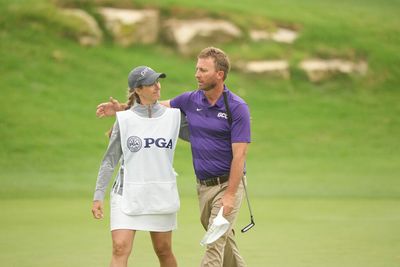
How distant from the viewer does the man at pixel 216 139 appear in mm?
7852

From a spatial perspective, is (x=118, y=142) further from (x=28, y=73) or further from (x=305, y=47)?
(x=305, y=47)

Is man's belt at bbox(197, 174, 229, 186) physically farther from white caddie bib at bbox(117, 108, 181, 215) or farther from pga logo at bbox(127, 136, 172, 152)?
pga logo at bbox(127, 136, 172, 152)

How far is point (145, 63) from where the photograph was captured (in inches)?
1053

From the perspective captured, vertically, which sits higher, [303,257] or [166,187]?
[166,187]

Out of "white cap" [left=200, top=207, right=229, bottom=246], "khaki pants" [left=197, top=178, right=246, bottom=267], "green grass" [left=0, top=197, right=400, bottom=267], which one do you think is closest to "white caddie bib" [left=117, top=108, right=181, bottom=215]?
"white cap" [left=200, top=207, right=229, bottom=246]

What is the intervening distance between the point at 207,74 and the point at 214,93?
0.61 feet

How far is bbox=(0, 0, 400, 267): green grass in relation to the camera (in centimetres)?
1141

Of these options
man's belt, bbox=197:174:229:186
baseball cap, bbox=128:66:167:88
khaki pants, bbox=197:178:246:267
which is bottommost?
khaki pants, bbox=197:178:246:267

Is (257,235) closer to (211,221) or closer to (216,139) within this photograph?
(211,221)

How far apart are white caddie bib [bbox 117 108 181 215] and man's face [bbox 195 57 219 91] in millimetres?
492

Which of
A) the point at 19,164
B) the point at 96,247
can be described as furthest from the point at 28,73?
the point at 96,247

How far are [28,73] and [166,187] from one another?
18165 mm

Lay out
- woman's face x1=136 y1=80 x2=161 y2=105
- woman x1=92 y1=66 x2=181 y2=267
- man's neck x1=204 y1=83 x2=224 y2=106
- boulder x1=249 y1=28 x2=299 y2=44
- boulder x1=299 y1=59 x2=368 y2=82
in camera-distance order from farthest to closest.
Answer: boulder x1=249 y1=28 x2=299 y2=44 < boulder x1=299 y1=59 x2=368 y2=82 < man's neck x1=204 y1=83 x2=224 y2=106 < woman's face x1=136 y1=80 x2=161 y2=105 < woman x1=92 y1=66 x2=181 y2=267

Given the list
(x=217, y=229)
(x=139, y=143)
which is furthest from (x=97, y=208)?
(x=217, y=229)
